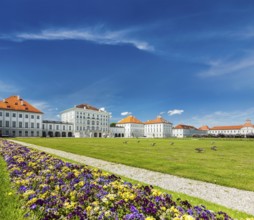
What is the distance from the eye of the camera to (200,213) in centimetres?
331

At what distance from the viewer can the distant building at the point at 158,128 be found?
139488 millimetres

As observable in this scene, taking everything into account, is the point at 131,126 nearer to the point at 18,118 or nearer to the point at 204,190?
the point at 18,118

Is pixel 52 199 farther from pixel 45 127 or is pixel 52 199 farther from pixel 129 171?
pixel 45 127

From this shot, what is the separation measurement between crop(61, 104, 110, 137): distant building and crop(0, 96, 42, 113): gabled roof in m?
24.6

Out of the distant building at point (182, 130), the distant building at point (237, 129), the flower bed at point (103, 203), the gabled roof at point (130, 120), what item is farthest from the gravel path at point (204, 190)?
the distant building at point (237, 129)

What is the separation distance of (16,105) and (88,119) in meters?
37.7

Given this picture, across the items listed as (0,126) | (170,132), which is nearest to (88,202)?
(0,126)

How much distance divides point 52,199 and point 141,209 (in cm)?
183

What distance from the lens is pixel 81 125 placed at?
99938 millimetres

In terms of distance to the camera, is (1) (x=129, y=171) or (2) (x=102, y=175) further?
(1) (x=129, y=171)

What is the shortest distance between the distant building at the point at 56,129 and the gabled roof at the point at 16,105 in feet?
36.6

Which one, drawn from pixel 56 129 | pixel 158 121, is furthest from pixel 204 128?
pixel 56 129

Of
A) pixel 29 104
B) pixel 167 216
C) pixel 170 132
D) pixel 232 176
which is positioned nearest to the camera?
pixel 167 216

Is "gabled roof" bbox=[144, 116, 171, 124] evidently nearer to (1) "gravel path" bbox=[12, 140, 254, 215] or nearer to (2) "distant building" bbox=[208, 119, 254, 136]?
(2) "distant building" bbox=[208, 119, 254, 136]
